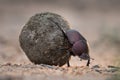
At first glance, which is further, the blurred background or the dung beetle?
the blurred background

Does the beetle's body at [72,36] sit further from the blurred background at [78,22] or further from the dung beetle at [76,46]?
the blurred background at [78,22]

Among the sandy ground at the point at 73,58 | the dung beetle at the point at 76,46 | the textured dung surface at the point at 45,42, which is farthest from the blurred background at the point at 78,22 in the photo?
the textured dung surface at the point at 45,42

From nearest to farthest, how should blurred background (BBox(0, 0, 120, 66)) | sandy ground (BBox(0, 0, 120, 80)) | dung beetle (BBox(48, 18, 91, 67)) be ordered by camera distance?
sandy ground (BBox(0, 0, 120, 80)), dung beetle (BBox(48, 18, 91, 67)), blurred background (BBox(0, 0, 120, 66))

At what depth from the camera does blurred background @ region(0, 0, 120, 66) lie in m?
13.4

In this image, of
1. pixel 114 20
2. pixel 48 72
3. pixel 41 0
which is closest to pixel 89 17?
pixel 114 20

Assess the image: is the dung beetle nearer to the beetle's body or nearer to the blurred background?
the beetle's body

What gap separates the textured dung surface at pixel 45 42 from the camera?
32.1 feet

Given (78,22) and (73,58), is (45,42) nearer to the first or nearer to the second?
(73,58)

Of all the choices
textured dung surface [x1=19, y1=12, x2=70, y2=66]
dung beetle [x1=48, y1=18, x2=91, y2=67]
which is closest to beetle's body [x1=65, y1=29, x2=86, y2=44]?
dung beetle [x1=48, y1=18, x2=91, y2=67]

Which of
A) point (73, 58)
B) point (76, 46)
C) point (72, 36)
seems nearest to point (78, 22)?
point (73, 58)

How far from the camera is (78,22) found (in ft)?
67.2

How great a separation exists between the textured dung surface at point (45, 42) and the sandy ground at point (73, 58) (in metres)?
0.21

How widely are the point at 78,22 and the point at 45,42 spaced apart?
35.3 feet

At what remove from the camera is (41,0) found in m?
25.6
